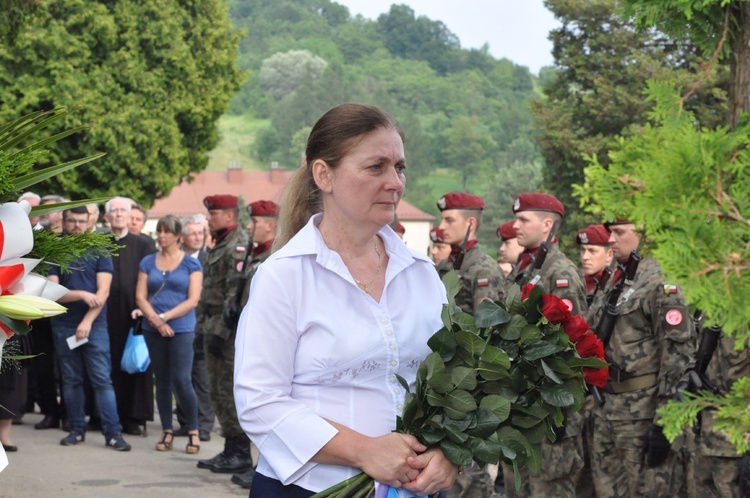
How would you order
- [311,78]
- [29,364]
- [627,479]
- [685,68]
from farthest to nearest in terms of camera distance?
[311,78], [685,68], [29,364], [627,479]

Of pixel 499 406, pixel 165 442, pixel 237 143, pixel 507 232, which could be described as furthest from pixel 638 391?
pixel 237 143

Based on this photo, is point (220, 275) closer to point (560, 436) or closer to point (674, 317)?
point (560, 436)

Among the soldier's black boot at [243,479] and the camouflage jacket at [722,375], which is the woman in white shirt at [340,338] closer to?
the camouflage jacket at [722,375]

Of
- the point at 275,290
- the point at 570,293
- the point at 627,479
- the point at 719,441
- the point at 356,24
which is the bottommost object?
A: the point at 627,479

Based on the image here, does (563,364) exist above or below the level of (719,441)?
above

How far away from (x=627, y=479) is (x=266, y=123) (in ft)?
468

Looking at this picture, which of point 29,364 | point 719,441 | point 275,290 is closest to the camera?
point 275,290

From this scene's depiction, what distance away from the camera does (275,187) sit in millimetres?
90375

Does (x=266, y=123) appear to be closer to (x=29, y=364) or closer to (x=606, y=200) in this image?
(x=29, y=364)

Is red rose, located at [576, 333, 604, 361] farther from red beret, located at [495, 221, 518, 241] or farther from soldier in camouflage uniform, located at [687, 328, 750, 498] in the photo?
red beret, located at [495, 221, 518, 241]

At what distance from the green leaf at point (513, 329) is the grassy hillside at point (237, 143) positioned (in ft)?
411

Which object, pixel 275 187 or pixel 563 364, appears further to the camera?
pixel 275 187

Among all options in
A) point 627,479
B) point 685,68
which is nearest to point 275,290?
point 627,479

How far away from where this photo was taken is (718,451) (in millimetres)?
6020
